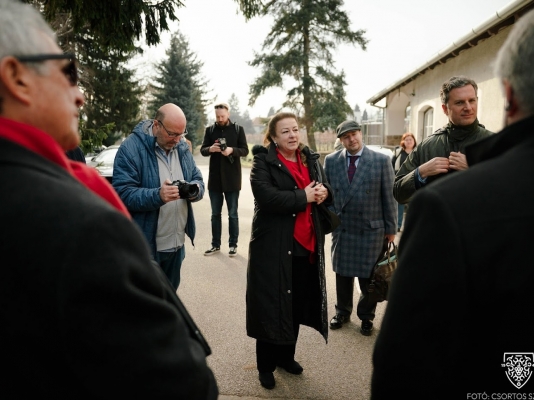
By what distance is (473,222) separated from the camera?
1.00 meters

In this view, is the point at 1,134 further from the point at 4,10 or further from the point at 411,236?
the point at 411,236

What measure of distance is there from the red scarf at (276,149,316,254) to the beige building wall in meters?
1.64

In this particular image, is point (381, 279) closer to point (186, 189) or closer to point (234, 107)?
point (186, 189)

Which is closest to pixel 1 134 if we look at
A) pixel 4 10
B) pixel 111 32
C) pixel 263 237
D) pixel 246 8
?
pixel 4 10

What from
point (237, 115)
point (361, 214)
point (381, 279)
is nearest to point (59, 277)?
point (381, 279)

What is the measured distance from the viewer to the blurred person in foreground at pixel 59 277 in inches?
36.5

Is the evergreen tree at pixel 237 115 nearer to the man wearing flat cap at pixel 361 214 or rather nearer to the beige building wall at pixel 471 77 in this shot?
the beige building wall at pixel 471 77

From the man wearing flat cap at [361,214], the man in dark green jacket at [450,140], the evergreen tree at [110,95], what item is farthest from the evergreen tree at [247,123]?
the man in dark green jacket at [450,140]

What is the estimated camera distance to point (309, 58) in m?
23.0

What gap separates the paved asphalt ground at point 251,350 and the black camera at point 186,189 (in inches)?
56.1

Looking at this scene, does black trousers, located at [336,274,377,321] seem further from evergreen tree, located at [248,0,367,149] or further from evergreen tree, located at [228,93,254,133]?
evergreen tree, located at [228,93,254,133]

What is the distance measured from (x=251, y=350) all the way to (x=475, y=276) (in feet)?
9.79

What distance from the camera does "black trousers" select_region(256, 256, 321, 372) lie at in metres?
3.16

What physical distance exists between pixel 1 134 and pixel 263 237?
2.29 m
